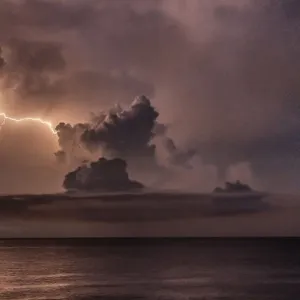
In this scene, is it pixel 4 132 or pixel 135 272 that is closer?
pixel 4 132

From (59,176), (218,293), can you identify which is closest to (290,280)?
(218,293)

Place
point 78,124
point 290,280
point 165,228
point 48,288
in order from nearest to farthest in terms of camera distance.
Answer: point 78,124 → point 165,228 → point 48,288 → point 290,280

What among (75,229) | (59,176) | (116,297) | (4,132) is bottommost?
(116,297)

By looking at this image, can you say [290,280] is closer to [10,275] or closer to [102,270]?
[102,270]

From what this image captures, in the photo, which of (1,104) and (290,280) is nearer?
(1,104)

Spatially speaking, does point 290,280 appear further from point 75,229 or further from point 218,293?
point 75,229

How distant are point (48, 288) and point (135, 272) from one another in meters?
4.45

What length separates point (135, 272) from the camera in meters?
18.2

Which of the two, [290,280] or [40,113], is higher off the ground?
[40,113]

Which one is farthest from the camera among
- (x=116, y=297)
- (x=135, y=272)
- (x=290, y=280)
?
(x=135, y=272)

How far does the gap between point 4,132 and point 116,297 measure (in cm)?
384

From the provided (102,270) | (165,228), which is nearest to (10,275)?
(102,270)

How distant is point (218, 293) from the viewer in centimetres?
1245

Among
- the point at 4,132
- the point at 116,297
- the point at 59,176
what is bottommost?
the point at 116,297
